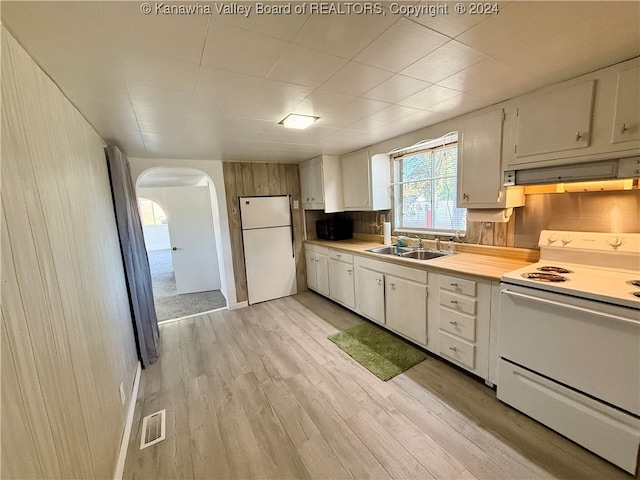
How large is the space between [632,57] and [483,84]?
0.72 metres

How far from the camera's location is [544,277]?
5.75ft

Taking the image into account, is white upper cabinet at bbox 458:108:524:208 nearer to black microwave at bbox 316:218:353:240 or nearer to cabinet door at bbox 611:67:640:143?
cabinet door at bbox 611:67:640:143

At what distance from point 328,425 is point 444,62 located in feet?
7.80

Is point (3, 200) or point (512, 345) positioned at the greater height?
point (3, 200)

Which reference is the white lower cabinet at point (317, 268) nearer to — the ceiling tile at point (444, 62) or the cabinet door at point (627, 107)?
the ceiling tile at point (444, 62)

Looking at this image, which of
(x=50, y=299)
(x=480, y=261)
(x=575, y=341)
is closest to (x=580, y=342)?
(x=575, y=341)

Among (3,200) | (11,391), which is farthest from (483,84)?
(11,391)

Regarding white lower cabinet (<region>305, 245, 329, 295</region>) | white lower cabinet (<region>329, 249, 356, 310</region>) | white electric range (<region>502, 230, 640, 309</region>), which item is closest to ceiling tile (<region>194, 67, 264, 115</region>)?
white electric range (<region>502, 230, 640, 309</region>)

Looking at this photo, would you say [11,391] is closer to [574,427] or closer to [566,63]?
[574,427]

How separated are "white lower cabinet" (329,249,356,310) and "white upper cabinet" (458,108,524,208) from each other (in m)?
1.59

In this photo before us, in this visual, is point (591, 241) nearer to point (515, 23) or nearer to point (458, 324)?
point (458, 324)

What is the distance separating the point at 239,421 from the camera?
6.36 ft

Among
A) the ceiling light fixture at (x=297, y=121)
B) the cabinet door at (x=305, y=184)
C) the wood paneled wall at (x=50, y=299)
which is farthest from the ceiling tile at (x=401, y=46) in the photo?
the cabinet door at (x=305, y=184)

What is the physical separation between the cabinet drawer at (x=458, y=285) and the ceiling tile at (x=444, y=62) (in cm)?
149
